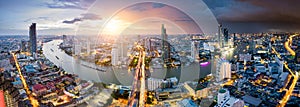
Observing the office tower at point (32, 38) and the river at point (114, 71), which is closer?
the river at point (114, 71)

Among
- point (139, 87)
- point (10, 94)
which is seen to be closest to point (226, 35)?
point (139, 87)

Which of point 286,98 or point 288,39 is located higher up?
point 288,39

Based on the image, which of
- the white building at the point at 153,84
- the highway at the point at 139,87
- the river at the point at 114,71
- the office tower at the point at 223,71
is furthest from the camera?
the river at the point at 114,71

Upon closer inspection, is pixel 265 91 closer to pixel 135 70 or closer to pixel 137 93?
pixel 137 93

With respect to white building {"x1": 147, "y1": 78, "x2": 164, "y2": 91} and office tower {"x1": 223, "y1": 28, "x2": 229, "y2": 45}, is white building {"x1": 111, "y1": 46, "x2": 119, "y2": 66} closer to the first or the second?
white building {"x1": 147, "y1": 78, "x2": 164, "y2": 91}

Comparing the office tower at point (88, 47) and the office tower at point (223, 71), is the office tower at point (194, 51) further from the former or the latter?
the office tower at point (88, 47)

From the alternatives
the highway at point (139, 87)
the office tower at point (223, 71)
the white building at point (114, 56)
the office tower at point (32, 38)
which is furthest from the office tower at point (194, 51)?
the office tower at point (32, 38)

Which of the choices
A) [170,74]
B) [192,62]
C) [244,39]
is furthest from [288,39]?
[170,74]

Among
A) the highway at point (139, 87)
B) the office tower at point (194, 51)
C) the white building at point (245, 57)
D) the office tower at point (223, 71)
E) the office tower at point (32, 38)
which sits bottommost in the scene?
the highway at point (139, 87)

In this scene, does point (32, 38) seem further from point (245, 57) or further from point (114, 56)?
point (245, 57)
